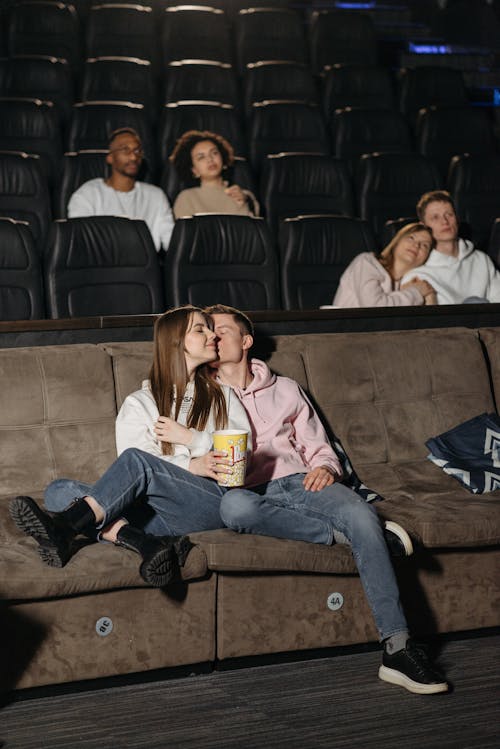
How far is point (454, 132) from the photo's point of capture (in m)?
5.32

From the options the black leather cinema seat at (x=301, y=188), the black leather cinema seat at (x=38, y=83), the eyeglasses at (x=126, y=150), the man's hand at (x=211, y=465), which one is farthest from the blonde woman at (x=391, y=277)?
the black leather cinema seat at (x=38, y=83)

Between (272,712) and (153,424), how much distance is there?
0.73 m

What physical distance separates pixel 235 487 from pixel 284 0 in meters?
5.51

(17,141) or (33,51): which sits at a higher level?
(33,51)

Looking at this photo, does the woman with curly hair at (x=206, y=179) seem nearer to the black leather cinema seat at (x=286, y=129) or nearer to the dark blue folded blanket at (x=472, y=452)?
the black leather cinema seat at (x=286, y=129)

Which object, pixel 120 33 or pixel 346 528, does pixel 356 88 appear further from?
pixel 346 528

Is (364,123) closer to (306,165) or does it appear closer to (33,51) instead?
(306,165)

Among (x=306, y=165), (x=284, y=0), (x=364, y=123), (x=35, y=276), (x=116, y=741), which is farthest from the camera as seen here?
(x=284, y=0)

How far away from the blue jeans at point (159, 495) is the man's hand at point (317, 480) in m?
0.21

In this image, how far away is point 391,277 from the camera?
142 inches

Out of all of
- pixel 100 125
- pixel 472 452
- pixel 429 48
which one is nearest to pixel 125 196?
pixel 100 125

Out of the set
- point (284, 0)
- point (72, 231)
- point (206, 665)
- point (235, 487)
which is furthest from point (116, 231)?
point (284, 0)

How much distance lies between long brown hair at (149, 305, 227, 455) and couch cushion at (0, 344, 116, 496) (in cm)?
19

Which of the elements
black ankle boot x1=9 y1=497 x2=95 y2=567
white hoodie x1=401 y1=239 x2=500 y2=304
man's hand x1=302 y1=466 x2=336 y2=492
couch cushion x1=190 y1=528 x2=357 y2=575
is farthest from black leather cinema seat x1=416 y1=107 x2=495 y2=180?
black ankle boot x1=9 y1=497 x2=95 y2=567
